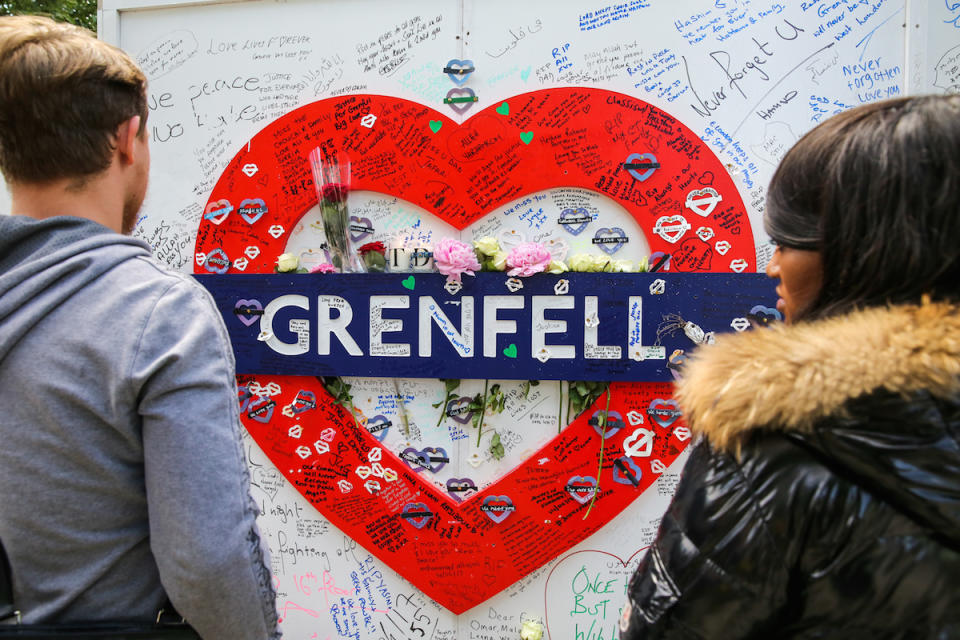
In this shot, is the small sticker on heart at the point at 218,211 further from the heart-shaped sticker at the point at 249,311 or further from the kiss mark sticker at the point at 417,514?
the kiss mark sticker at the point at 417,514

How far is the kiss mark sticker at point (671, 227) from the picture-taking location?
2.35 m

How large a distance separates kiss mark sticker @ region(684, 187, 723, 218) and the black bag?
202 centimetres

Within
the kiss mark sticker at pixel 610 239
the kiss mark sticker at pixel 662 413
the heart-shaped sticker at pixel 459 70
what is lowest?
the kiss mark sticker at pixel 662 413

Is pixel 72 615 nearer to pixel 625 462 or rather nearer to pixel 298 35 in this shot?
pixel 625 462

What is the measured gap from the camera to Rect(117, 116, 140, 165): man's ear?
1095mm

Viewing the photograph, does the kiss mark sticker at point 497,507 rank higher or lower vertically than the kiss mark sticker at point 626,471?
lower

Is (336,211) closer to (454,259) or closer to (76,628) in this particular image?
(454,259)

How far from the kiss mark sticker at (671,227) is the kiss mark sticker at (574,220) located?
253 millimetres

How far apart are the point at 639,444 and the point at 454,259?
95 cm

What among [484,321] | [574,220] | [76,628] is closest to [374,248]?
[484,321]

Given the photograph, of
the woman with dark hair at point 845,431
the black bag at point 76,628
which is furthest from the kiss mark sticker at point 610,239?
the black bag at point 76,628

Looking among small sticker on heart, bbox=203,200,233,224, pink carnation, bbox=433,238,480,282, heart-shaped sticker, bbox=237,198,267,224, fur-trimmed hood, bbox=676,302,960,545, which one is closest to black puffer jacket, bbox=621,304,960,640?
fur-trimmed hood, bbox=676,302,960,545

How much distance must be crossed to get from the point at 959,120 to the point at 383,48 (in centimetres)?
215

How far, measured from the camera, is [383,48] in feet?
8.35
